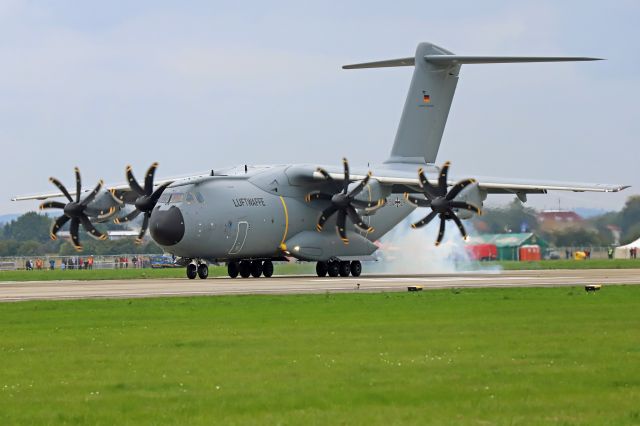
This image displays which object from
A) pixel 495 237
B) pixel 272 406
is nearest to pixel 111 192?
pixel 495 237

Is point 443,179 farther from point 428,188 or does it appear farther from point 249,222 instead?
point 249,222

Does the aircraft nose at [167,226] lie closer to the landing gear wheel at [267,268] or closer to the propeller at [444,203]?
the landing gear wheel at [267,268]

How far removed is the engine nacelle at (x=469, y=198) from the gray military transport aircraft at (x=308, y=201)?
0.16 feet

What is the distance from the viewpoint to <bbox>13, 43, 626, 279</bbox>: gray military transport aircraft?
38.4m

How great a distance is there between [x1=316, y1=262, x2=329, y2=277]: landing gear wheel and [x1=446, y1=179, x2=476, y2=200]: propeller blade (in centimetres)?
719

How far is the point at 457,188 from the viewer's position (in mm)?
37906

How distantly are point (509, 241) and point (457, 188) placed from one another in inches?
519

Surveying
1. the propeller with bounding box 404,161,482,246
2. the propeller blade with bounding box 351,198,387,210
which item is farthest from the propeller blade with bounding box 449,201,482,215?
the propeller blade with bounding box 351,198,387,210

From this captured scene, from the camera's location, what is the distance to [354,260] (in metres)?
43.8

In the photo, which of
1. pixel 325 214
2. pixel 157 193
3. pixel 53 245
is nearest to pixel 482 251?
pixel 325 214

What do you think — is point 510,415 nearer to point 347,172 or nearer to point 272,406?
point 272,406

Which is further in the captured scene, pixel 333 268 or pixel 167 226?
pixel 333 268

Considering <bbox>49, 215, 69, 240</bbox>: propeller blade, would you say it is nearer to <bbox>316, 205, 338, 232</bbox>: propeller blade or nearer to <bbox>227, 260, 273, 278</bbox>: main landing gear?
<bbox>227, 260, 273, 278</bbox>: main landing gear

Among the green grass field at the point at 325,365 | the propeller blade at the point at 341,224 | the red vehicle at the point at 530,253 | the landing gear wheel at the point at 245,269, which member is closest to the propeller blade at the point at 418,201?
the propeller blade at the point at 341,224
